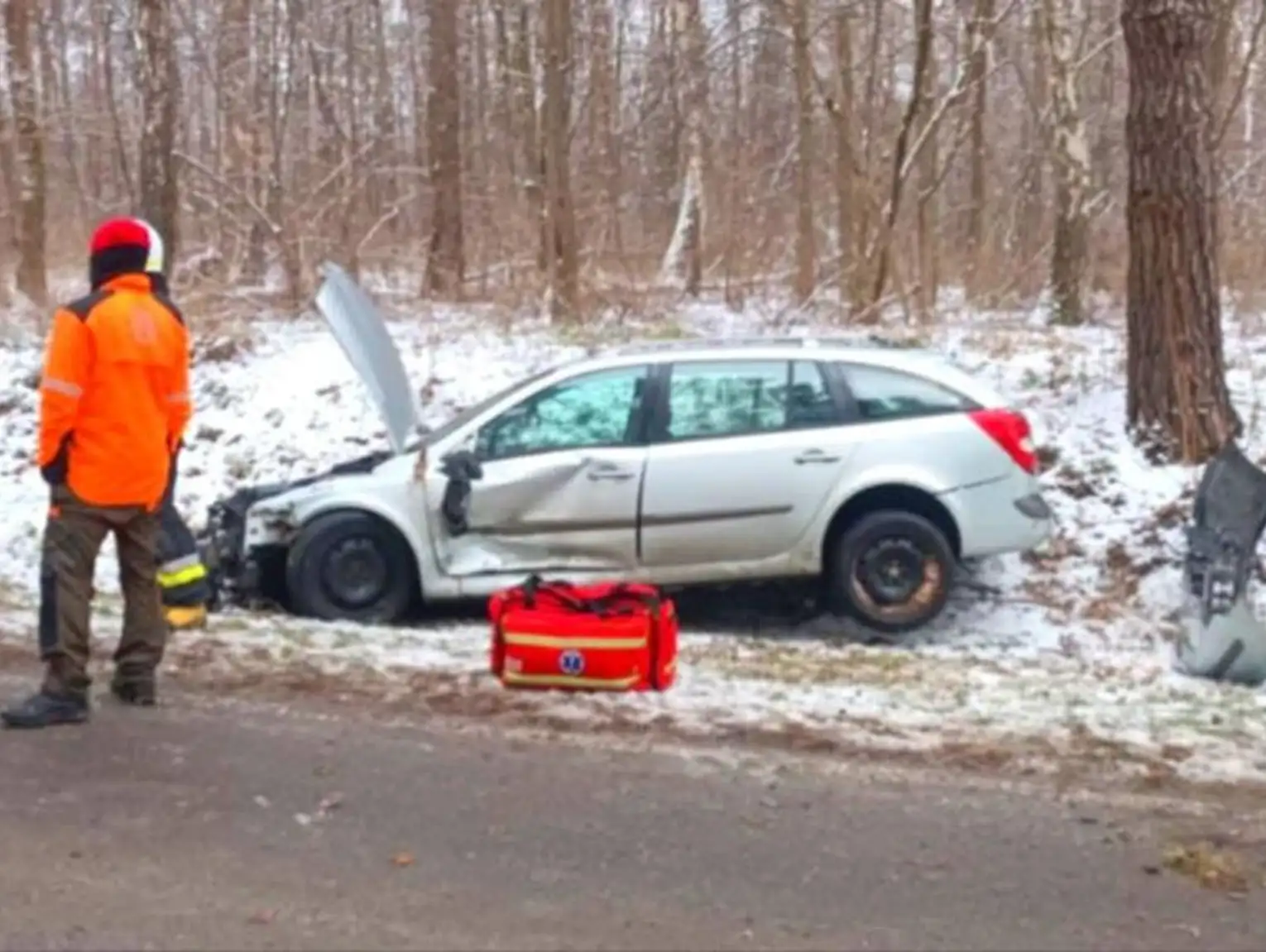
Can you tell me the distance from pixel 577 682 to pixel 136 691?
6.00 ft

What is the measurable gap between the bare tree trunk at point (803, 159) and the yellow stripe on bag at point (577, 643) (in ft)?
38.3

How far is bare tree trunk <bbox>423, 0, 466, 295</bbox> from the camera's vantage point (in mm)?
21984

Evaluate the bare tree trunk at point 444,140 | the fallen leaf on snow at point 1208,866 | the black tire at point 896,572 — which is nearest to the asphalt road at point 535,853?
the fallen leaf on snow at point 1208,866

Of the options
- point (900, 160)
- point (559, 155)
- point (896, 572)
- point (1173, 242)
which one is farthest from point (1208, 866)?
point (559, 155)

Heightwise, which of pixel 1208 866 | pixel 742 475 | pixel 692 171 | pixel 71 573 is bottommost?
pixel 1208 866

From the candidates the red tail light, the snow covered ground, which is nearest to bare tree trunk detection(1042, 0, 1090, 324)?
the snow covered ground

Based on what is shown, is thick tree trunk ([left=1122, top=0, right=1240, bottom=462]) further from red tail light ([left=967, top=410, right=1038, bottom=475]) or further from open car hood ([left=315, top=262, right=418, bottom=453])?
open car hood ([left=315, top=262, right=418, bottom=453])

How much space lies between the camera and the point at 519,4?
27.8 metres

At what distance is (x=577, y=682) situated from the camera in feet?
24.5

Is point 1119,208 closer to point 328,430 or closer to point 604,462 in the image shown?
point 328,430

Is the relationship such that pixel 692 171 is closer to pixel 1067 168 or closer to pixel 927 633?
pixel 1067 168

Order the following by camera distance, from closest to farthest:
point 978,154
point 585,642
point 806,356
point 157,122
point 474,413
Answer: point 585,642
point 806,356
point 474,413
point 157,122
point 978,154

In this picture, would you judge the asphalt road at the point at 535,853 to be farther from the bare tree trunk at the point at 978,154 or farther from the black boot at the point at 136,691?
the bare tree trunk at the point at 978,154

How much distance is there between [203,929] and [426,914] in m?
0.62
